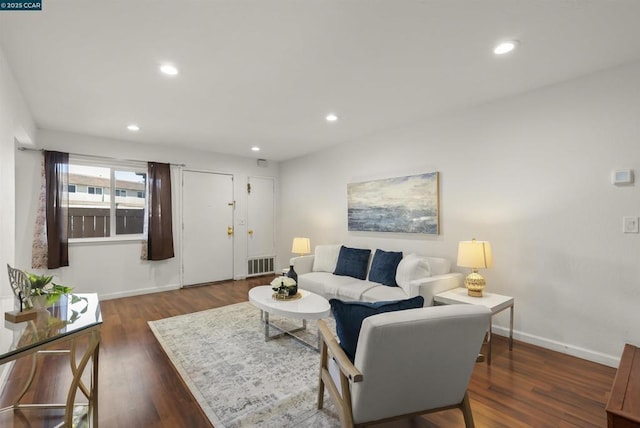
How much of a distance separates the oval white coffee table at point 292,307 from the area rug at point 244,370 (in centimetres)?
9

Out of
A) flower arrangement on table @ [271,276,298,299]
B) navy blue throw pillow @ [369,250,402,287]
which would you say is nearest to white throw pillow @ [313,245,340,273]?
navy blue throw pillow @ [369,250,402,287]

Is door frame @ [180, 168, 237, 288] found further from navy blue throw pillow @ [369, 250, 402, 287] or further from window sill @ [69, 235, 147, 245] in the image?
navy blue throw pillow @ [369, 250, 402, 287]

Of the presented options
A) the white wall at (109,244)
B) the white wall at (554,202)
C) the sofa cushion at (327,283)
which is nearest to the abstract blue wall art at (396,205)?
the white wall at (554,202)

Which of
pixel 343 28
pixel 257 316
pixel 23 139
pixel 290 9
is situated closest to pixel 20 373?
pixel 257 316

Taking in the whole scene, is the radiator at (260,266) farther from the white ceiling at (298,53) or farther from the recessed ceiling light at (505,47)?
the recessed ceiling light at (505,47)

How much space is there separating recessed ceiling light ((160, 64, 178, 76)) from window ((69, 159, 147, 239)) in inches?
113

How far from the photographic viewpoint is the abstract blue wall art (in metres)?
3.70

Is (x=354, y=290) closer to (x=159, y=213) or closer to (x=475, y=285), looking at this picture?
(x=475, y=285)

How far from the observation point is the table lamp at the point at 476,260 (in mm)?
2818

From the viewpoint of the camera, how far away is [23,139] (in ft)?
11.5

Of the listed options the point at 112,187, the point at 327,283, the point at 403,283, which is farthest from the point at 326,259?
the point at 112,187

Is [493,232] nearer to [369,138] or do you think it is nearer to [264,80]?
[369,138]

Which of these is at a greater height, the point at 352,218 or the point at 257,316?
the point at 352,218

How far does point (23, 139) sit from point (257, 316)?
347 cm
